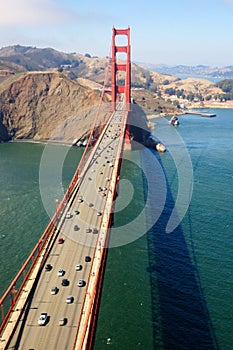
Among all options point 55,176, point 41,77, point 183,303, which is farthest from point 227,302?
point 41,77

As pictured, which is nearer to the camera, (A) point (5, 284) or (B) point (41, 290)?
(B) point (41, 290)

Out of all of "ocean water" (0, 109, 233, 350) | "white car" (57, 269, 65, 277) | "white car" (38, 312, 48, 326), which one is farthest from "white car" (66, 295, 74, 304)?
"ocean water" (0, 109, 233, 350)

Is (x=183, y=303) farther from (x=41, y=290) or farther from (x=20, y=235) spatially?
(x=20, y=235)

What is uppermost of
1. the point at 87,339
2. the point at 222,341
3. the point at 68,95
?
the point at 68,95

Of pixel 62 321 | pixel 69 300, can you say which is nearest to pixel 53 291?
pixel 69 300

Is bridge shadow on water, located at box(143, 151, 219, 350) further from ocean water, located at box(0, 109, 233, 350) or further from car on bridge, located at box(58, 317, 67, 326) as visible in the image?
car on bridge, located at box(58, 317, 67, 326)

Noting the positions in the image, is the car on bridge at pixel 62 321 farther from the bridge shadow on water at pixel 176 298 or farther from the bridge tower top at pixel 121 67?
the bridge tower top at pixel 121 67

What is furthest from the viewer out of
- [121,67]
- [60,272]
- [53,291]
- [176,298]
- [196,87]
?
[196,87]

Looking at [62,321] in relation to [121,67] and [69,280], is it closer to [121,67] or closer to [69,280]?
[69,280]
